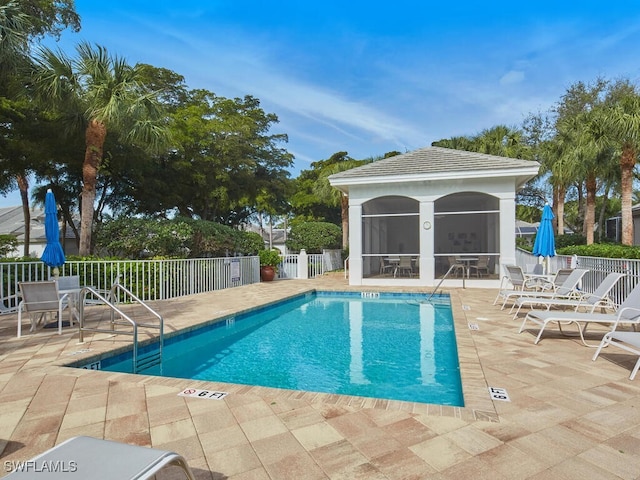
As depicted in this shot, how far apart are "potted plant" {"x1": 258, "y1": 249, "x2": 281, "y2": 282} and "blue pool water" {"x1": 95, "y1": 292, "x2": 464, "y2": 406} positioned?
20.5 feet

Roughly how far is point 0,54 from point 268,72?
9255 millimetres

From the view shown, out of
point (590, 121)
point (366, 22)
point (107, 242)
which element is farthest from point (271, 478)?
point (590, 121)

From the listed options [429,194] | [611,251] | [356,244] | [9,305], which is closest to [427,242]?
[429,194]

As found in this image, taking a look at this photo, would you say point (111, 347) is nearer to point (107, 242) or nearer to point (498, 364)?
point (498, 364)

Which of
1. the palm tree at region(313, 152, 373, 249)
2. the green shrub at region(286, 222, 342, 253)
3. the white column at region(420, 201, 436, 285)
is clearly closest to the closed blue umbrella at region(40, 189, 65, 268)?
the white column at region(420, 201, 436, 285)

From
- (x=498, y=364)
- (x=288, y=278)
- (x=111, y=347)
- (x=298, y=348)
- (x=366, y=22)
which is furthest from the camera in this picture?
(x=288, y=278)

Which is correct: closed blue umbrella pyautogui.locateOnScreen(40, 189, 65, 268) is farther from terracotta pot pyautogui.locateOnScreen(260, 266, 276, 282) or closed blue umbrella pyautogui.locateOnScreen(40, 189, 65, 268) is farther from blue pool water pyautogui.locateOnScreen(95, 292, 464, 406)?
terracotta pot pyautogui.locateOnScreen(260, 266, 276, 282)

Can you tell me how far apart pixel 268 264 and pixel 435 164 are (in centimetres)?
763

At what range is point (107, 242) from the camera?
11930 mm

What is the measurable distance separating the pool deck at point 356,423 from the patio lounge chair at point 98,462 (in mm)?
892

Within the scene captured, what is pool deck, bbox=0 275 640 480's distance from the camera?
7.89ft

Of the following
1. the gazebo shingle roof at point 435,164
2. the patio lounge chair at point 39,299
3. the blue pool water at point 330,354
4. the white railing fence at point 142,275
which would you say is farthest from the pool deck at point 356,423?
the gazebo shingle roof at point 435,164

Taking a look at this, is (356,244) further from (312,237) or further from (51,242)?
(51,242)

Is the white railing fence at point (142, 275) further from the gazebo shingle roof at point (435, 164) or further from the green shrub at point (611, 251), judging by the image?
the green shrub at point (611, 251)
